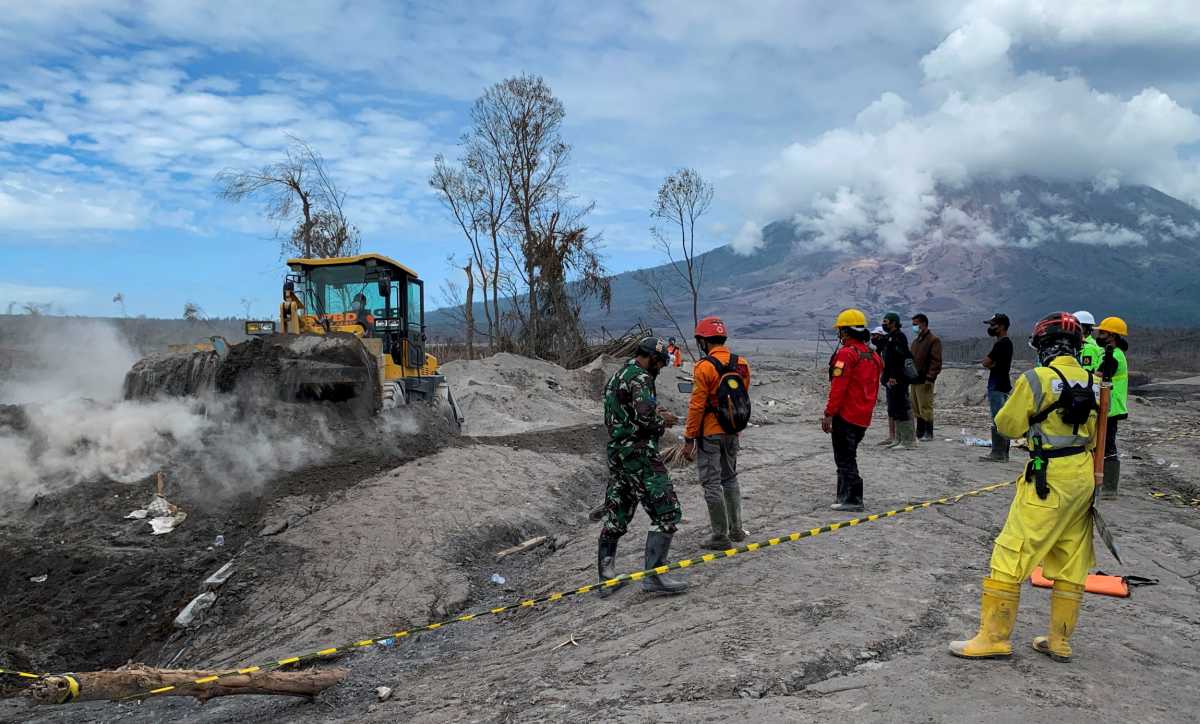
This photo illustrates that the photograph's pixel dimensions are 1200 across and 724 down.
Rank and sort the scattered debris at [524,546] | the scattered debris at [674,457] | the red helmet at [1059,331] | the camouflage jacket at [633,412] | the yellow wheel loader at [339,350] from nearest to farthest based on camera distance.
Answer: the red helmet at [1059,331] < the camouflage jacket at [633,412] < the scattered debris at [524,546] < the yellow wheel loader at [339,350] < the scattered debris at [674,457]

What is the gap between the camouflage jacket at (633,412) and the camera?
5.92 metres

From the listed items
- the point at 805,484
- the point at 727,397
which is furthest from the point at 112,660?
the point at 805,484

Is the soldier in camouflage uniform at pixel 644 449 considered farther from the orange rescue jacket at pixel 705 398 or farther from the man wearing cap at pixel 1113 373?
the man wearing cap at pixel 1113 373

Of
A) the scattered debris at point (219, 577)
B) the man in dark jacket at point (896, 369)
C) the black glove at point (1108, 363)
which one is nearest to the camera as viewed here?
the scattered debris at point (219, 577)

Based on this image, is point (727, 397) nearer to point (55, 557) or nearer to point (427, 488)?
point (427, 488)

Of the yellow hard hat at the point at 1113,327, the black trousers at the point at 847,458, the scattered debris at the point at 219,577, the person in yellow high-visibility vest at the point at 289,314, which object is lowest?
the scattered debris at the point at 219,577

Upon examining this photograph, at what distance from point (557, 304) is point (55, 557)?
2538 cm

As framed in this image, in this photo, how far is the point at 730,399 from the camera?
650cm

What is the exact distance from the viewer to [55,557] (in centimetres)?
755

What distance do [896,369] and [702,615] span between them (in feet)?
24.6

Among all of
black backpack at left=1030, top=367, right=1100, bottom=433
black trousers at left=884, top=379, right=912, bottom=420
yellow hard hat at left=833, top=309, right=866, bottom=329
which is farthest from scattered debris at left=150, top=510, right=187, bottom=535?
black trousers at left=884, top=379, right=912, bottom=420

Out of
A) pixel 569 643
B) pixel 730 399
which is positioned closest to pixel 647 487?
pixel 730 399

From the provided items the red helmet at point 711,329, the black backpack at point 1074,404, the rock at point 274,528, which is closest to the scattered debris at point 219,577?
the rock at point 274,528

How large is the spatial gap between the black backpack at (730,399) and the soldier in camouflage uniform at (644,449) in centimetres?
61
